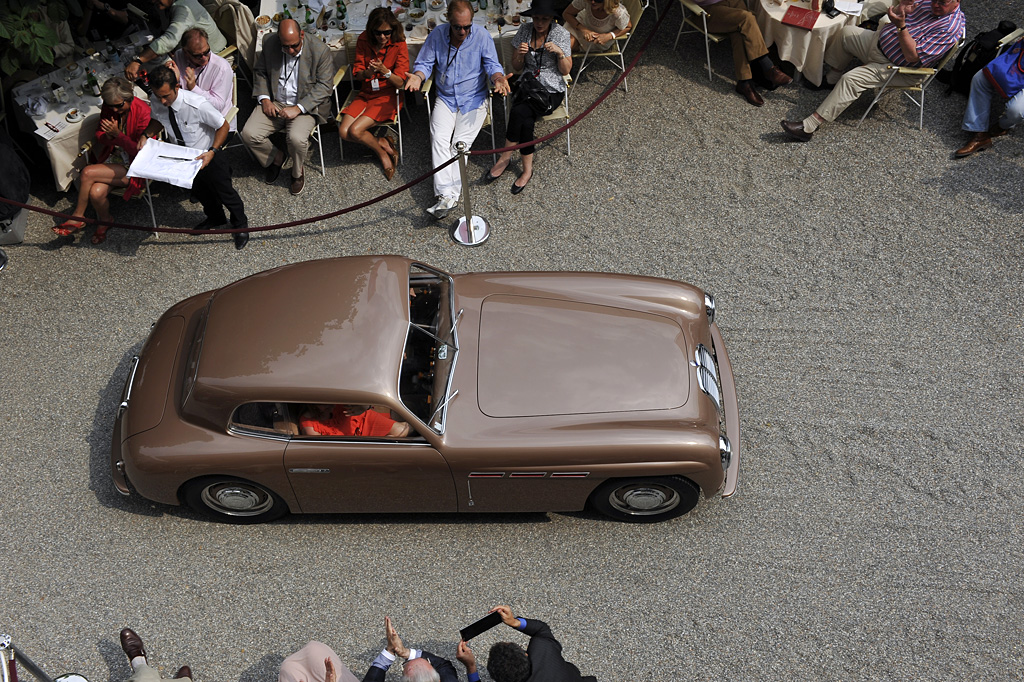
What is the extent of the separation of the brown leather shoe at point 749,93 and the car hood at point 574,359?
12.7ft

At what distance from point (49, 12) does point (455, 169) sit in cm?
398

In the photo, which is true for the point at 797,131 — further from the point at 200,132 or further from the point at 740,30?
the point at 200,132

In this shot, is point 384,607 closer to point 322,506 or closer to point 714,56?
point 322,506

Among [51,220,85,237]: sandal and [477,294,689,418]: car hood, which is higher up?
[477,294,689,418]: car hood

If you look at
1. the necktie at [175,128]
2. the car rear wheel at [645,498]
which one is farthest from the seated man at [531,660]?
the necktie at [175,128]

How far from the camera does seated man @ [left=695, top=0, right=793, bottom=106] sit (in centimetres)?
841

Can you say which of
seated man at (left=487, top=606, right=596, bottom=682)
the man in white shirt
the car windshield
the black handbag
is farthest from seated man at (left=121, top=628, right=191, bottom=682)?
the black handbag

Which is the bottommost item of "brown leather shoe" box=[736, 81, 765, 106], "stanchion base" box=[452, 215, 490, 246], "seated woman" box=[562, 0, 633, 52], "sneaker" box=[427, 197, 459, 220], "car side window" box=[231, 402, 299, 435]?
"stanchion base" box=[452, 215, 490, 246]

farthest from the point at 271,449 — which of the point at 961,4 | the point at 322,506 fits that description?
the point at 961,4

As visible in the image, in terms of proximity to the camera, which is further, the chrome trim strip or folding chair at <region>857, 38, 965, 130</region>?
folding chair at <region>857, 38, 965, 130</region>

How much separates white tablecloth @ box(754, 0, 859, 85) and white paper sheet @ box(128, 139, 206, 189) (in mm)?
5676

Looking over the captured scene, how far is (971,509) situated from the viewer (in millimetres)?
5699

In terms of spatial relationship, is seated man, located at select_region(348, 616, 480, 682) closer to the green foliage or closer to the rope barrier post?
the rope barrier post

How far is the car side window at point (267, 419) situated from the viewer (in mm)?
5219
